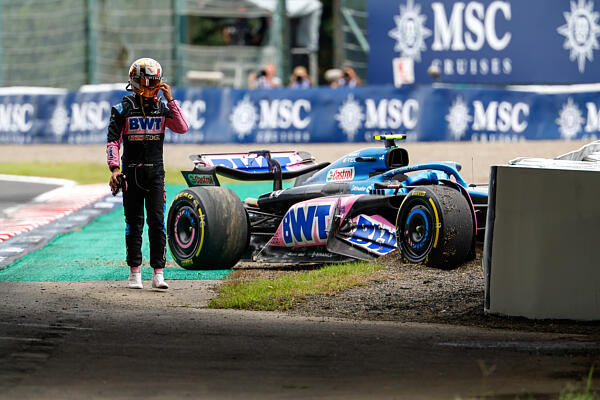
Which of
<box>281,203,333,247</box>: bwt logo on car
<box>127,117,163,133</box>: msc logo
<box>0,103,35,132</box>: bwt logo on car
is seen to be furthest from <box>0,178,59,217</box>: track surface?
<box>127,117,163,133</box>: msc logo

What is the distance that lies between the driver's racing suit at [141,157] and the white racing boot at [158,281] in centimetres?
5

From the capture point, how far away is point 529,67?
2364 cm

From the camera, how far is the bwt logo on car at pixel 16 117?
24.2 meters

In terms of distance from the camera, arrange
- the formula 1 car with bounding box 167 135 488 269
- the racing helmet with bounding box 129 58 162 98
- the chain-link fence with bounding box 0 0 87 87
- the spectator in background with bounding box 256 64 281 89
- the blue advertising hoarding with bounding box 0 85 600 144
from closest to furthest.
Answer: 1. the racing helmet with bounding box 129 58 162 98
2. the formula 1 car with bounding box 167 135 488 269
3. the blue advertising hoarding with bounding box 0 85 600 144
4. the spectator in background with bounding box 256 64 281 89
5. the chain-link fence with bounding box 0 0 87 87

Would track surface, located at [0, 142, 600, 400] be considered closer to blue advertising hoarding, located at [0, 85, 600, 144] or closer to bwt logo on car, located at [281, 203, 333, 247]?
bwt logo on car, located at [281, 203, 333, 247]

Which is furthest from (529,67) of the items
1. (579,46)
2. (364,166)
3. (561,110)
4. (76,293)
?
(76,293)

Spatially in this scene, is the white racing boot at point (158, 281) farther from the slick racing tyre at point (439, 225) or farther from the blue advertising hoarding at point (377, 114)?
the blue advertising hoarding at point (377, 114)

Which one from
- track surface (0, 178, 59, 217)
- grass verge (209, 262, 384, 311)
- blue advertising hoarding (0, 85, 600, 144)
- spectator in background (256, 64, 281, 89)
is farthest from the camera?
spectator in background (256, 64, 281, 89)

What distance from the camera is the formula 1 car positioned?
9.87m

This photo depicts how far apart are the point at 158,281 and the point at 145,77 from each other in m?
1.72

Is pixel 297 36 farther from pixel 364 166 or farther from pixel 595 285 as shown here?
pixel 595 285

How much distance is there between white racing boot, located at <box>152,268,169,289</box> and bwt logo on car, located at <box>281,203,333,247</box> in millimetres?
1585

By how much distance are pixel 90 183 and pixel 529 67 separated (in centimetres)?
932

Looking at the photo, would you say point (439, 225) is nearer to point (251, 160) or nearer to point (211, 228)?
point (211, 228)
